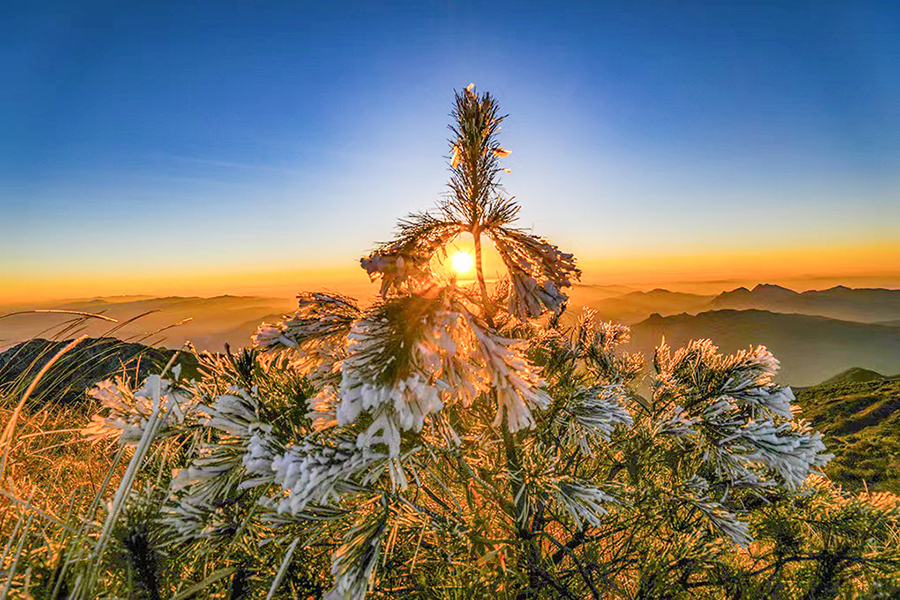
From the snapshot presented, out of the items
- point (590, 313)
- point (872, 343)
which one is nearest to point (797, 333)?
point (872, 343)

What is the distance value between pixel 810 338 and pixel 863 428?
16189 centimetres

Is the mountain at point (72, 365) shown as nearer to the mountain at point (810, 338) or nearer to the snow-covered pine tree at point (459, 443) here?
the snow-covered pine tree at point (459, 443)

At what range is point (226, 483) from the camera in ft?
6.92

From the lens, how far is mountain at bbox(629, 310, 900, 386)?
130375 millimetres

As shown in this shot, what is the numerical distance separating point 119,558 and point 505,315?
2.34 m

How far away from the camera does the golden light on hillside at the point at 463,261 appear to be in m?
2.50

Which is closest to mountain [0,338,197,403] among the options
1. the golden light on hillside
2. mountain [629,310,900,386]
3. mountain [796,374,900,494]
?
the golden light on hillside

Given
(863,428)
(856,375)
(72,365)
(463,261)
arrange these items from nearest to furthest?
(463,261) < (72,365) < (863,428) < (856,375)

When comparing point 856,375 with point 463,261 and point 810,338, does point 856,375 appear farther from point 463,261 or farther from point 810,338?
point 810,338

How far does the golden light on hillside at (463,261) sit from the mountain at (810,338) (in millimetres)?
132325

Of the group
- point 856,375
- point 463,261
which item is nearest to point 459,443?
→ point 463,261

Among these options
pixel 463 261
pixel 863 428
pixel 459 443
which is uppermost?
pixel 463 261

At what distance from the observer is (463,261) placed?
2.56 m

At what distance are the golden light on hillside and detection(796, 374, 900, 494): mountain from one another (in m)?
24.1
